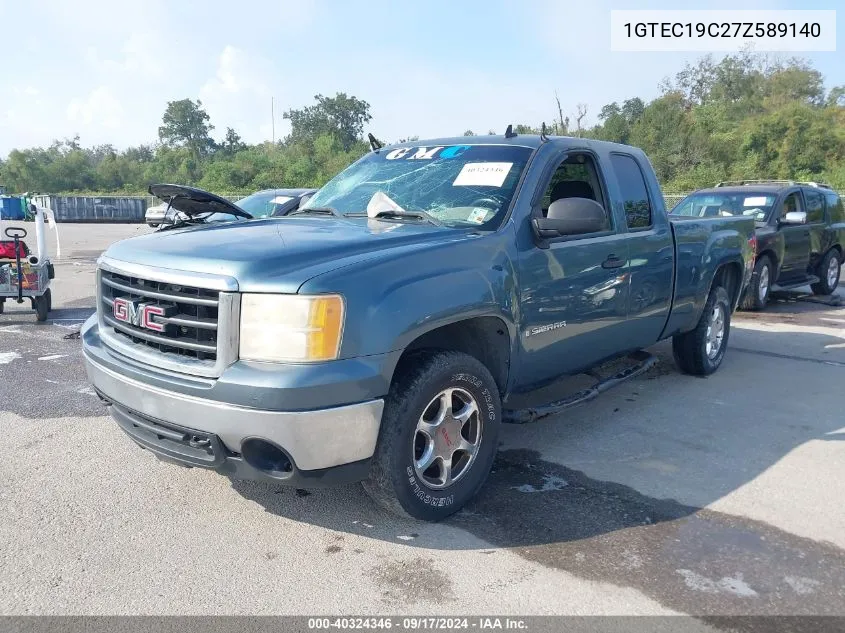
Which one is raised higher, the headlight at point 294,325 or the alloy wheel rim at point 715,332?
the headlight at point 294,325

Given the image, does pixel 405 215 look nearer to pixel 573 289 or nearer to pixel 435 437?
pixel 573 289

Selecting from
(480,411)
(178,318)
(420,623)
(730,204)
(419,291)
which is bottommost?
(420,623)

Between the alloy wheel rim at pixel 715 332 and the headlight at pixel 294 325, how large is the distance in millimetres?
4299

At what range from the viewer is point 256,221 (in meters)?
4.05

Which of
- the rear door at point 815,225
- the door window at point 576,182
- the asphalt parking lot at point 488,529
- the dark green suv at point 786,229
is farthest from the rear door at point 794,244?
the door window at point 576,182

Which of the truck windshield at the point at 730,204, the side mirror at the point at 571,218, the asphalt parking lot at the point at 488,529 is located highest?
the truck windshield at the point at 730,204

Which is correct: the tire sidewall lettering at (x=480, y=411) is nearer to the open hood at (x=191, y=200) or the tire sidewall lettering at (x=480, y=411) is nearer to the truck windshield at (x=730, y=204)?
the open hood at (x=191, y=200)

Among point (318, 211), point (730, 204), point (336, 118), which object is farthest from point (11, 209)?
point (336, 118)

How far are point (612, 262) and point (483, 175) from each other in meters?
1.06

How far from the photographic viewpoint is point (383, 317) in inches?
114

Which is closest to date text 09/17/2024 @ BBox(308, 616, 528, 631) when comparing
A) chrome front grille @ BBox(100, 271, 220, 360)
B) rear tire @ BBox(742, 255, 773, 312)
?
chrome front grille @ BBox(100, 271, 220, 360)

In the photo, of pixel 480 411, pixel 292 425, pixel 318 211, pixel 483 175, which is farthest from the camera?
pixel 318 211

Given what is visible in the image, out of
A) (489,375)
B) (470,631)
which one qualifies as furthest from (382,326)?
(470,631)

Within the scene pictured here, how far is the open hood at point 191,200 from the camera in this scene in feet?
14.6
